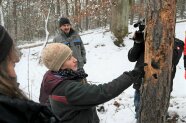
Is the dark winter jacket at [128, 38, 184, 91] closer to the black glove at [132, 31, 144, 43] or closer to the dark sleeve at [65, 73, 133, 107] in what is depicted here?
the black glove at [132, 31, 144, 43]

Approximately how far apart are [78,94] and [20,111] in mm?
1113

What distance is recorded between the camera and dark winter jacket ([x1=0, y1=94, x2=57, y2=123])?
1409mm

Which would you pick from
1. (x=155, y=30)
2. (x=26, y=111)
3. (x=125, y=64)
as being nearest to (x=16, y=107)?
(x=26, y=111)

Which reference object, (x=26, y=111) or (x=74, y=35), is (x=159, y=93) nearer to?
(x=26, y=111)

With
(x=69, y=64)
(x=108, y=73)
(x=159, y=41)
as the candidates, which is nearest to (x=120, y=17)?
(x=108, y=73)

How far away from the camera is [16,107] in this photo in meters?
1.46

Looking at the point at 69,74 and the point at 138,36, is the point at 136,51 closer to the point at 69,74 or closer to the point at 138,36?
the point at 138,36

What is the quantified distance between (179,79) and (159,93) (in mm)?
5229

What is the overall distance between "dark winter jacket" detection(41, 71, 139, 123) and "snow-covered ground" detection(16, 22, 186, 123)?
2.42m

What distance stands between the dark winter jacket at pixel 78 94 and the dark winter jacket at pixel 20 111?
93cm

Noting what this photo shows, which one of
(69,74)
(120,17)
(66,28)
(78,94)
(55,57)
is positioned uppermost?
(55,57)

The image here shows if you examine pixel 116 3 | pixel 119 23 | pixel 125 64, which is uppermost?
pixel 116 3

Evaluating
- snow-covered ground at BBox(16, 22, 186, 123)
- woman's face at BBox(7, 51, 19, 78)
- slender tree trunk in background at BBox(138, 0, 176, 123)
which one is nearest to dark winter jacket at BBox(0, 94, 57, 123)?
woman's face at BBox(7, 51, 19, 78)

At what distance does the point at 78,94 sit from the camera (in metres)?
2.57
